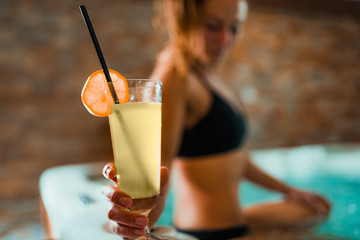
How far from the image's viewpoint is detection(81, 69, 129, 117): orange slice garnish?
1.73 ft

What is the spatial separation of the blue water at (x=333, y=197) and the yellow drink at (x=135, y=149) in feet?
0.65

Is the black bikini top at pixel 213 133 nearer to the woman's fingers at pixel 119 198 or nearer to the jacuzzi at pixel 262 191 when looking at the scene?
the jacuzzi at pixel 262 191

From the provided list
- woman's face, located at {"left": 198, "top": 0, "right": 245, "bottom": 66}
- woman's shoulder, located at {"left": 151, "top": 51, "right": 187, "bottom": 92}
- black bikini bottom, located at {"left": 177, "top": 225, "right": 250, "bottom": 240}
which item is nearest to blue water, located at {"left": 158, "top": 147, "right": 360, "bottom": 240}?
black bikini bottom, located at {"left": 177, "top": 225, "right": 250, "bottom": 240}

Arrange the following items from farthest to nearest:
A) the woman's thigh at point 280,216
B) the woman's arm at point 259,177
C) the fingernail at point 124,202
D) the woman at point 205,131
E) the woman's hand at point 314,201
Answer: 1. the woman's arm at point 259,177
2. the woman's hand at point 314,201
3. the woman's thigh at point 280,216
4. the woman at point 205,131
5. the fingernail at point 124,202

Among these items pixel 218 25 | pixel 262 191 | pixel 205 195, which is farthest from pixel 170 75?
pixel 262 191

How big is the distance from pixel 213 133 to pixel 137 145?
731 millimetres

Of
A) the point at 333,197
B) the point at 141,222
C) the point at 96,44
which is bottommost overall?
the point at 333,197

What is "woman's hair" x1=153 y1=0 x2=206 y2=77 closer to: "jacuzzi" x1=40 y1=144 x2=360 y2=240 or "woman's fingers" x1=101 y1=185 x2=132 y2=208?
"jacuzzi" x1=40 y1=144 x2=360 y2=240

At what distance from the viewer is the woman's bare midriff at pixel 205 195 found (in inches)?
49.3

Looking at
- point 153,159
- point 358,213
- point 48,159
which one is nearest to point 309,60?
point 48,159

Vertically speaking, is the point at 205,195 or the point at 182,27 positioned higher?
the point at 182,27

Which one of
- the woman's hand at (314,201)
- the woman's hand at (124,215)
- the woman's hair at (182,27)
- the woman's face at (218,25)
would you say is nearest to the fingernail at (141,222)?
the woman's hand at (124,215)

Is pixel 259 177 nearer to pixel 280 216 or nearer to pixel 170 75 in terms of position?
pixel 280 216

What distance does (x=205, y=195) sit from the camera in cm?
126
